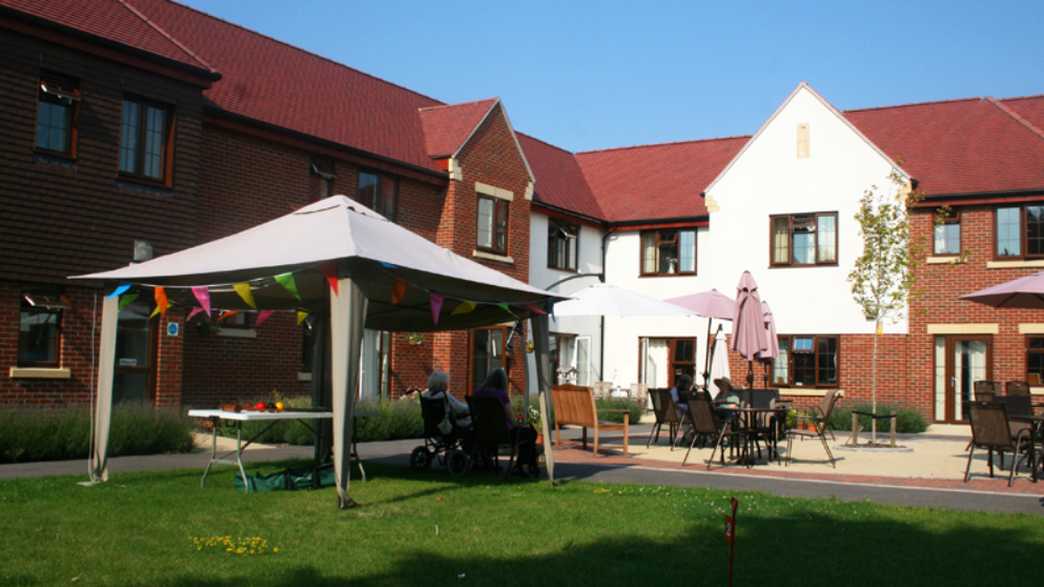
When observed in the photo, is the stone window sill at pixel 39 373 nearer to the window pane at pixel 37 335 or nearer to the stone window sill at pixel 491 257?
the window pane at pixel 37 335

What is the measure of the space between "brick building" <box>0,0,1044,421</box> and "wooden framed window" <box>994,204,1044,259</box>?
0.15 feet

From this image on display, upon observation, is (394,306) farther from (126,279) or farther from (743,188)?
(743,188)

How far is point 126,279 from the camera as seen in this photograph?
10.4 meters

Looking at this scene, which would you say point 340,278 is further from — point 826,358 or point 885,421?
point 826,358

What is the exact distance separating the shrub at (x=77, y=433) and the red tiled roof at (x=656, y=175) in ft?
57.1

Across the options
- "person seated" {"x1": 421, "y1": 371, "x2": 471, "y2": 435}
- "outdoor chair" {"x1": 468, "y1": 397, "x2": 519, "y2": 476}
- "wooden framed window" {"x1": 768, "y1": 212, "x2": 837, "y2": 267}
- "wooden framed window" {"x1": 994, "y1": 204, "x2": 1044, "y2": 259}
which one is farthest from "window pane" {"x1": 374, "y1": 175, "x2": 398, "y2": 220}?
"wooden framed window" {"x1": 994, "y1": 204, "x2": 1044, "y2": 259}

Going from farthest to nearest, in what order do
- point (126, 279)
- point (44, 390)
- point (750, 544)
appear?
point (44, 390)
point (126, 279)
point (750, 544)

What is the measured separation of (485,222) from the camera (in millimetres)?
25312

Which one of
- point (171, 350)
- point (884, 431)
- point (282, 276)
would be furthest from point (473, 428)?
point (884, 431)

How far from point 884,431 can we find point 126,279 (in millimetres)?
18273

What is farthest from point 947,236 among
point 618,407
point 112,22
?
point 112,22

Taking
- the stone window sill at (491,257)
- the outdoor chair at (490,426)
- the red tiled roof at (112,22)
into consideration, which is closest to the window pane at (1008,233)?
the stone window sill at (491,257)

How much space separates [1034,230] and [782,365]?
6.69 meters

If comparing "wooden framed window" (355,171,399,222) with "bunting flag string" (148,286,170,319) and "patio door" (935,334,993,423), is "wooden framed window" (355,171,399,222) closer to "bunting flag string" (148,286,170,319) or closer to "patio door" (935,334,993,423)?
"bunting flag string" (148,286,170,319)
